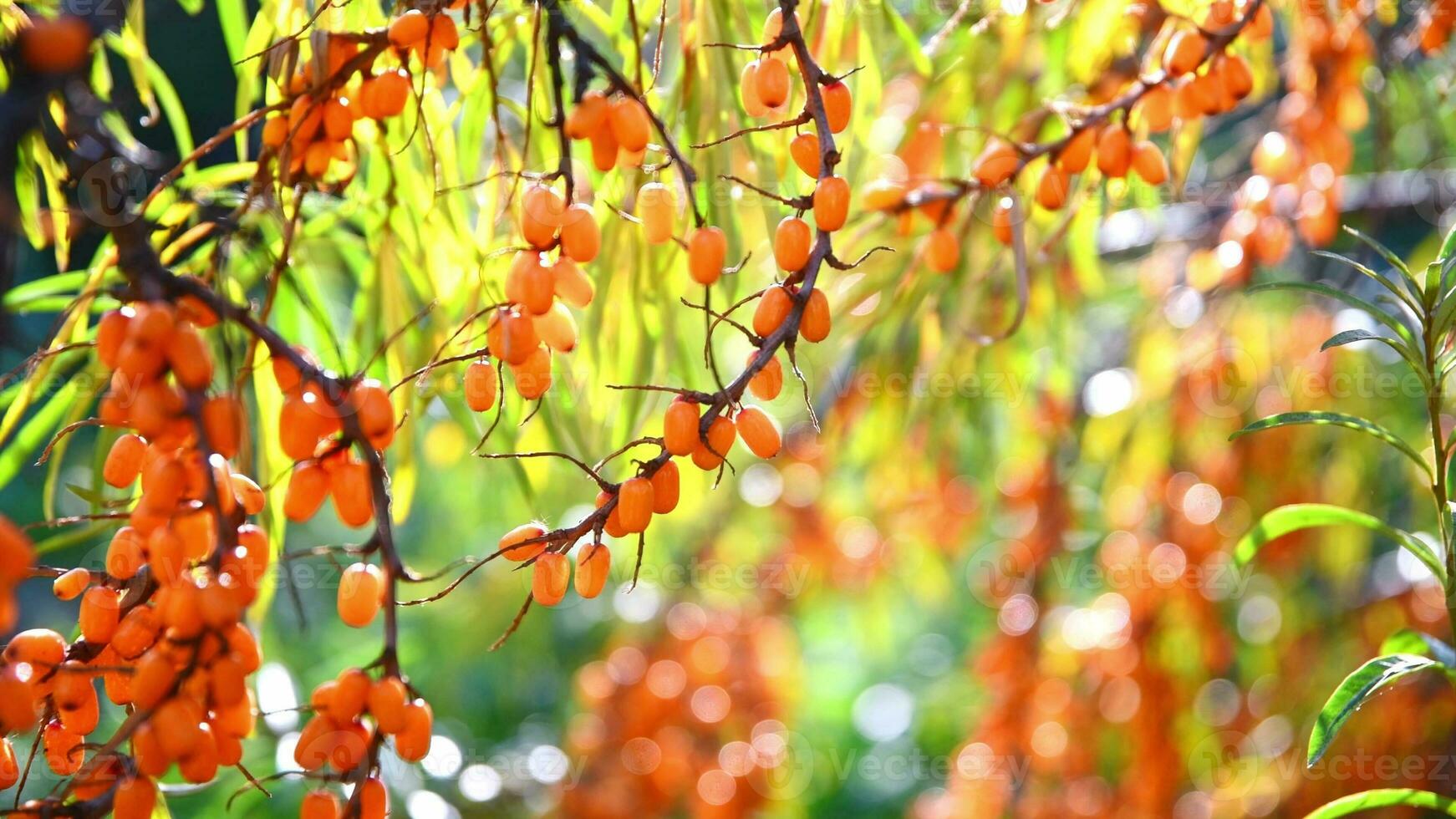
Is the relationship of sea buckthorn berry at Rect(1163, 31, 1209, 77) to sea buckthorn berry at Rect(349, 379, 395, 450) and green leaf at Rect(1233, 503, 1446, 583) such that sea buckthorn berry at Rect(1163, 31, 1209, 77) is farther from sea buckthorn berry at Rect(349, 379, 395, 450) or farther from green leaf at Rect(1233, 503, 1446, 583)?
sea buckthorn berry at Rect(349, 379, 395, 450)

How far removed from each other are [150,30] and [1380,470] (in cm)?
339

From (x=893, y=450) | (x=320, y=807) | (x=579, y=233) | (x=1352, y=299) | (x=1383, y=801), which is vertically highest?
(x=579, y=233)

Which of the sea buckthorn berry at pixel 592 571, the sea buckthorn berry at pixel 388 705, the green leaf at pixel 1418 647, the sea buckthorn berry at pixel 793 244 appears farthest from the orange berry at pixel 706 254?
the green leaf at pixel 1418 647

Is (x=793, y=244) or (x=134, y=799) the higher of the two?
(x=793, y=244)

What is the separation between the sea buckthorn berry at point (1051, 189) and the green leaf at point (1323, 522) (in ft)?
0.88

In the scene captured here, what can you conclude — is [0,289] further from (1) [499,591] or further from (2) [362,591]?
(1) [499,591]

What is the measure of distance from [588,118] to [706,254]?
11 cm

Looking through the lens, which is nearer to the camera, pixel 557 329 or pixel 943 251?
pixel 557 329

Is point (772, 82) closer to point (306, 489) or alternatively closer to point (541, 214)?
point (541, 214)

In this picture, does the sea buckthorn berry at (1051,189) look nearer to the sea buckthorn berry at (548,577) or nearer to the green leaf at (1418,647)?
the green leaf at (1418,647)

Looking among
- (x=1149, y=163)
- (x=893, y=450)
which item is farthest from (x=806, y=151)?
(x=893, y=450)

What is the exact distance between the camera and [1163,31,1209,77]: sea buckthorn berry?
79 centimetres

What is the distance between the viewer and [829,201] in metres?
0.59

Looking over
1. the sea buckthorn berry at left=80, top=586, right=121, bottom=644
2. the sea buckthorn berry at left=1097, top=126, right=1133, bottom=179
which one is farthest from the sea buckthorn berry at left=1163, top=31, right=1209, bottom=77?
the sea buckthorn berry at left=80, top=586, right=121, bottom=644
